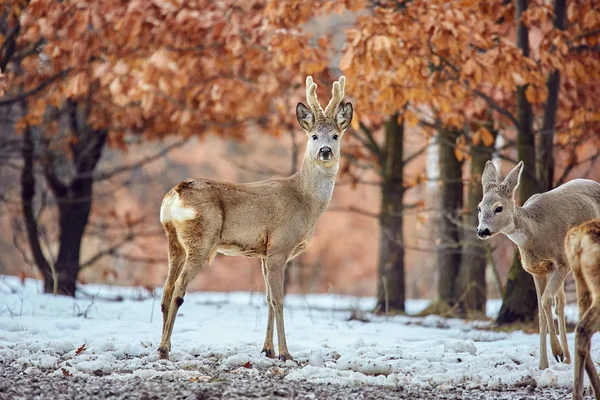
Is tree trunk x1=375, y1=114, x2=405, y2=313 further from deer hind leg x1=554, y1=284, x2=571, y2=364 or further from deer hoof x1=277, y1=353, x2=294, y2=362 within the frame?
deer hoof x1=277, y1=353, x2=294, y2=362

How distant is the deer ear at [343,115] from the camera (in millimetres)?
8055

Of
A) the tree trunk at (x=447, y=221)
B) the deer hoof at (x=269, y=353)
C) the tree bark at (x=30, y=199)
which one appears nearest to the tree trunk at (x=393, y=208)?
the tree trunk at (x=447, y=221)

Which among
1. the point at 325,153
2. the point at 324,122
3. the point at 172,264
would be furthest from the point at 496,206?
the point at 172,264

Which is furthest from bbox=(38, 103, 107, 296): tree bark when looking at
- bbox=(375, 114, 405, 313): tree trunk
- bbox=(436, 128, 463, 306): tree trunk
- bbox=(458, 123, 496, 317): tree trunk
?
bbox=(458, 123, 496, 317): tree trunk

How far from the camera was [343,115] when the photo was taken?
26.5 ft

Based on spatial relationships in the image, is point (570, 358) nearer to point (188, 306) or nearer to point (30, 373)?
point (30, 373)

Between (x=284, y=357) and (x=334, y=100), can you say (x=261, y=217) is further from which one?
(x=334, y=100)

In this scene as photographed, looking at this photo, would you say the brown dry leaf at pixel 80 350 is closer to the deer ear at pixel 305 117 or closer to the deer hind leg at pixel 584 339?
the deer ear at pixel 305 117

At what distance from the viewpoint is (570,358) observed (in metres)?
7.70

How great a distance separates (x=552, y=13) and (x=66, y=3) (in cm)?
643

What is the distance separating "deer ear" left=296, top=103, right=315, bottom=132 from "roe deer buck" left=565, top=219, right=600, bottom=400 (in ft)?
9.33

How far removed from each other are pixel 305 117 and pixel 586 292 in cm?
318

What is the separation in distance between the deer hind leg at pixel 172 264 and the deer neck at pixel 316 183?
130 cm

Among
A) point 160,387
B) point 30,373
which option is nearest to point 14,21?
point 30,373
